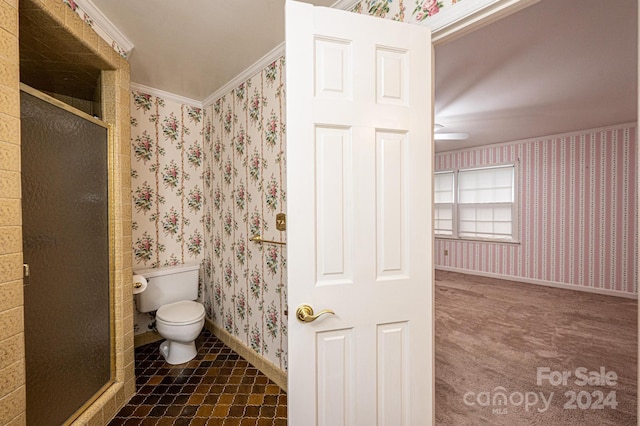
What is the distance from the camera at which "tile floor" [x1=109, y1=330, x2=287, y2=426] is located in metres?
1.70

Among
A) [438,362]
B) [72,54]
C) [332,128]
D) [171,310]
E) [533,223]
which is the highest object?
[72,54]

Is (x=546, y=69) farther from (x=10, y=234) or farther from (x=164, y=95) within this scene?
(x=10, y=234)

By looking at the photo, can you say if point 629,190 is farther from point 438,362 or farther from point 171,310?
point 171,310

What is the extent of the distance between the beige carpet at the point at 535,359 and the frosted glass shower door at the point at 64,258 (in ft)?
6.78

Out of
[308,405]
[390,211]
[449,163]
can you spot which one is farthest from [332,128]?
[449,163]

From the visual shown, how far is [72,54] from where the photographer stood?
1622 mm

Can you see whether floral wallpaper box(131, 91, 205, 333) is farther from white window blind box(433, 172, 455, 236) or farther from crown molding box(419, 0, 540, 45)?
white window blind box(433, 172, 455, 236)

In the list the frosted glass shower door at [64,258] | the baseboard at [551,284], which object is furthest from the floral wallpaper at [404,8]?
the baseboard at [551,284]

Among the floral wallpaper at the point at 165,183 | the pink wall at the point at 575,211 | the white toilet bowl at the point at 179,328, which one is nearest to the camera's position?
the white toilet bowl at the point at 179,328

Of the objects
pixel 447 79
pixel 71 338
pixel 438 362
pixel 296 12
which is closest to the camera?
pixel 296 12

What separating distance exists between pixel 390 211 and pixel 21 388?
1.64m

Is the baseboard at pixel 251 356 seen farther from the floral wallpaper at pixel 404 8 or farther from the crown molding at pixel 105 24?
the crown molding at pixel 105 24

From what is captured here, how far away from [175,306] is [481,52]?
3208 millimetres

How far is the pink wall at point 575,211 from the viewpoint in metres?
3.94
